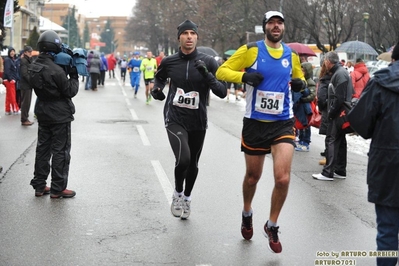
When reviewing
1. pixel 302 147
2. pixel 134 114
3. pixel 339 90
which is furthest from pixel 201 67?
pixel 134 114

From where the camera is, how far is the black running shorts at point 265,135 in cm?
606

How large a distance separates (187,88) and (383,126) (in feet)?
8.87

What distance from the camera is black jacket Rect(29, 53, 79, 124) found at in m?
8.01

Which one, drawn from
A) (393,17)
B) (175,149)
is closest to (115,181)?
(175,149)

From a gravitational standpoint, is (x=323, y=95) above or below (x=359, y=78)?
below

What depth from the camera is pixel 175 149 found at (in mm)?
6930

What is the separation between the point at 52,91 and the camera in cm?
806

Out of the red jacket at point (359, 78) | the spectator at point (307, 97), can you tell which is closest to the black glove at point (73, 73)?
the spectator at point (307, 97)

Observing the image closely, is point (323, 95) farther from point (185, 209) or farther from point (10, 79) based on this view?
point (10, 79)

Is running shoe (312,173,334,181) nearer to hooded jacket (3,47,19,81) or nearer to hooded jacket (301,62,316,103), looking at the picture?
hooded jacket (301,62,316,103)

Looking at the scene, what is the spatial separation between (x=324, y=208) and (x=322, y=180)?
6.94 feet

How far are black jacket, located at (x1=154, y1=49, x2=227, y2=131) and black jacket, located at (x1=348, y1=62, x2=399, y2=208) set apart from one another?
2.41 meters

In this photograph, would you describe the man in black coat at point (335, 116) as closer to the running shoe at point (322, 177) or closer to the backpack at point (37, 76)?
the running shoe at point (322, 177)

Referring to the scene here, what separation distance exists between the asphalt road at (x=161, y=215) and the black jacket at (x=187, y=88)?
1.06 meters
